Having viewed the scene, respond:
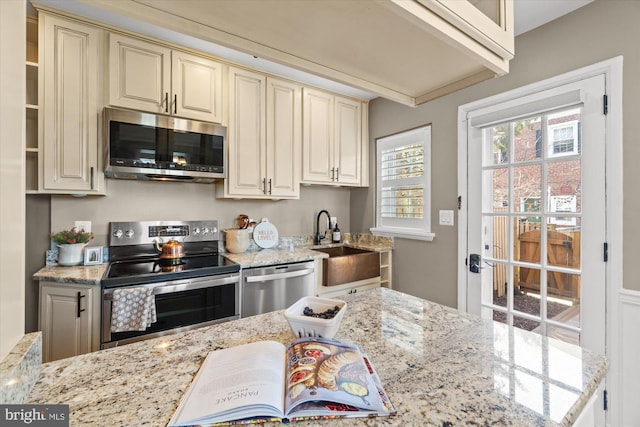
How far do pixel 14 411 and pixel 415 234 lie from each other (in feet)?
8.56

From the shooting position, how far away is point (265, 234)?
282 cm

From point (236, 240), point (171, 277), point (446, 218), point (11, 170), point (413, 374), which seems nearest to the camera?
point (11, 170)

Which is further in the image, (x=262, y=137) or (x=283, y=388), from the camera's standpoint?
(x=262, y=137)

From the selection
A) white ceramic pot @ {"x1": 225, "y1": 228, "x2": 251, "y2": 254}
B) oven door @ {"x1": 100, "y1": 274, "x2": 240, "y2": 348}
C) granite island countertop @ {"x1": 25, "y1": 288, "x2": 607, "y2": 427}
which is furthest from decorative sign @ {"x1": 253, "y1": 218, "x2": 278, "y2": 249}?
granite island countertop @ {"x1": 25, "y1": 288, "x2": 607, "y2": 427}

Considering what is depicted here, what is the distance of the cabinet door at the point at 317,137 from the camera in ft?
9.32

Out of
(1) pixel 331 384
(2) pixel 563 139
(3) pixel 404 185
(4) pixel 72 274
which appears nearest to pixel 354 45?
(1) pixel 331 384

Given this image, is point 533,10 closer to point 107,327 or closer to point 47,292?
point 107,327

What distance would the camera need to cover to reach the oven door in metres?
1.66

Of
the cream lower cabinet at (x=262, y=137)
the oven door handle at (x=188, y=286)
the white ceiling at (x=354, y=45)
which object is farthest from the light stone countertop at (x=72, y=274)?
the white ceiling at (x=354, y=45)

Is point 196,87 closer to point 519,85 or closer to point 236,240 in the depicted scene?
point 236,240

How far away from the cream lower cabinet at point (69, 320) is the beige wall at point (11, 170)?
1.22 m

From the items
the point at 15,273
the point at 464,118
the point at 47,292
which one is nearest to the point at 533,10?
the point at 464,118

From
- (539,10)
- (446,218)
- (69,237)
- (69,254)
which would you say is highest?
(539,10)

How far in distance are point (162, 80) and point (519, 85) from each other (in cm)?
255
